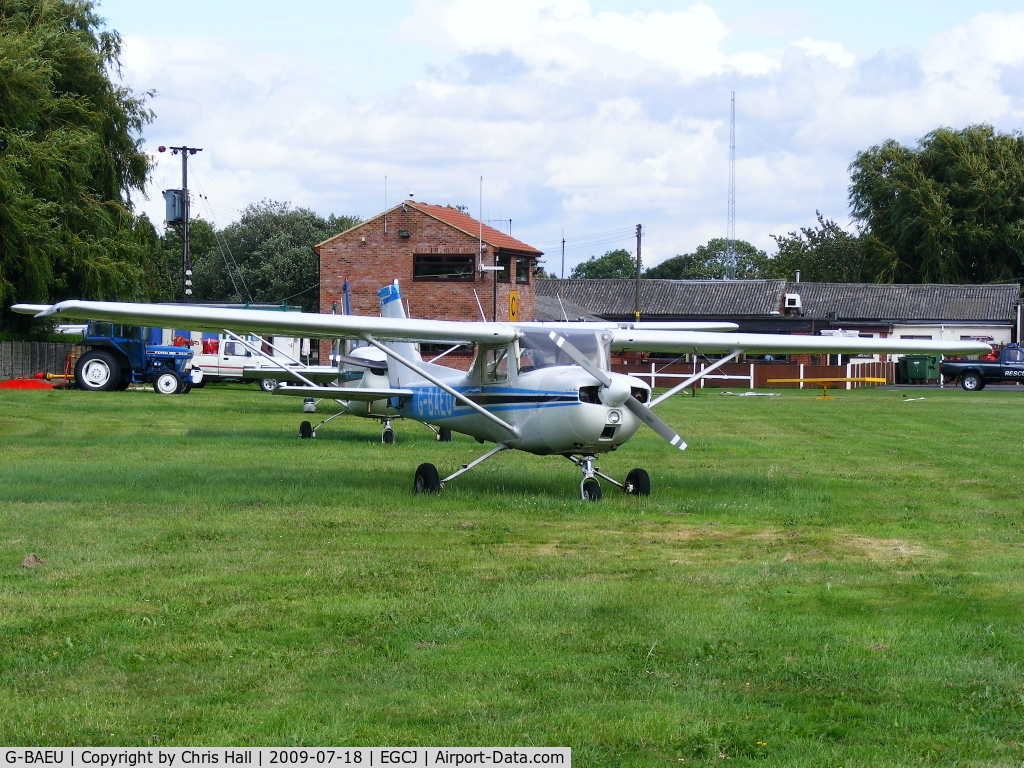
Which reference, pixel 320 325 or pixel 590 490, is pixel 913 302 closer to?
pixel 590 490

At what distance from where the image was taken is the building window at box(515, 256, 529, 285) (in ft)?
177


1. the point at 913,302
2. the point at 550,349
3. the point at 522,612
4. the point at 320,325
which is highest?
the point at 913,302

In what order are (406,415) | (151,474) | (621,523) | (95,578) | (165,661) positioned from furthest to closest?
(406,415) → (151,474) → (621,523) → (95,578) → (165,661)

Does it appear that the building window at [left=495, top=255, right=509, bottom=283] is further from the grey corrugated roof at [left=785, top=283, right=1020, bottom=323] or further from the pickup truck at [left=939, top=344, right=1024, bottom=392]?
the grey corrugated roof at [left=785, top=283, right=1020, bottom=323]

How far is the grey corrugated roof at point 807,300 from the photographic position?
2785 inches

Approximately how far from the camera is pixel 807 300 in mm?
74375

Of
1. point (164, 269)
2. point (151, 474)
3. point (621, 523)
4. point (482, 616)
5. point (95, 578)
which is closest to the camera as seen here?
point (482, 616)

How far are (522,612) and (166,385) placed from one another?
3085 cm

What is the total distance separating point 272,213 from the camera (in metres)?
83.8

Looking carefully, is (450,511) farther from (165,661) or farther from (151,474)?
(165,661)

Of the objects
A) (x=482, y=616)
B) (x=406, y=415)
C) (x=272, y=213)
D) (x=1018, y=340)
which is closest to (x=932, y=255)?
(x=1018, y=340)

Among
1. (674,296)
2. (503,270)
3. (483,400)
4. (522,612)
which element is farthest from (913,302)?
(522,612)

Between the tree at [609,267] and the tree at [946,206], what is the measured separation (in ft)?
190

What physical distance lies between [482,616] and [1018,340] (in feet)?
230
